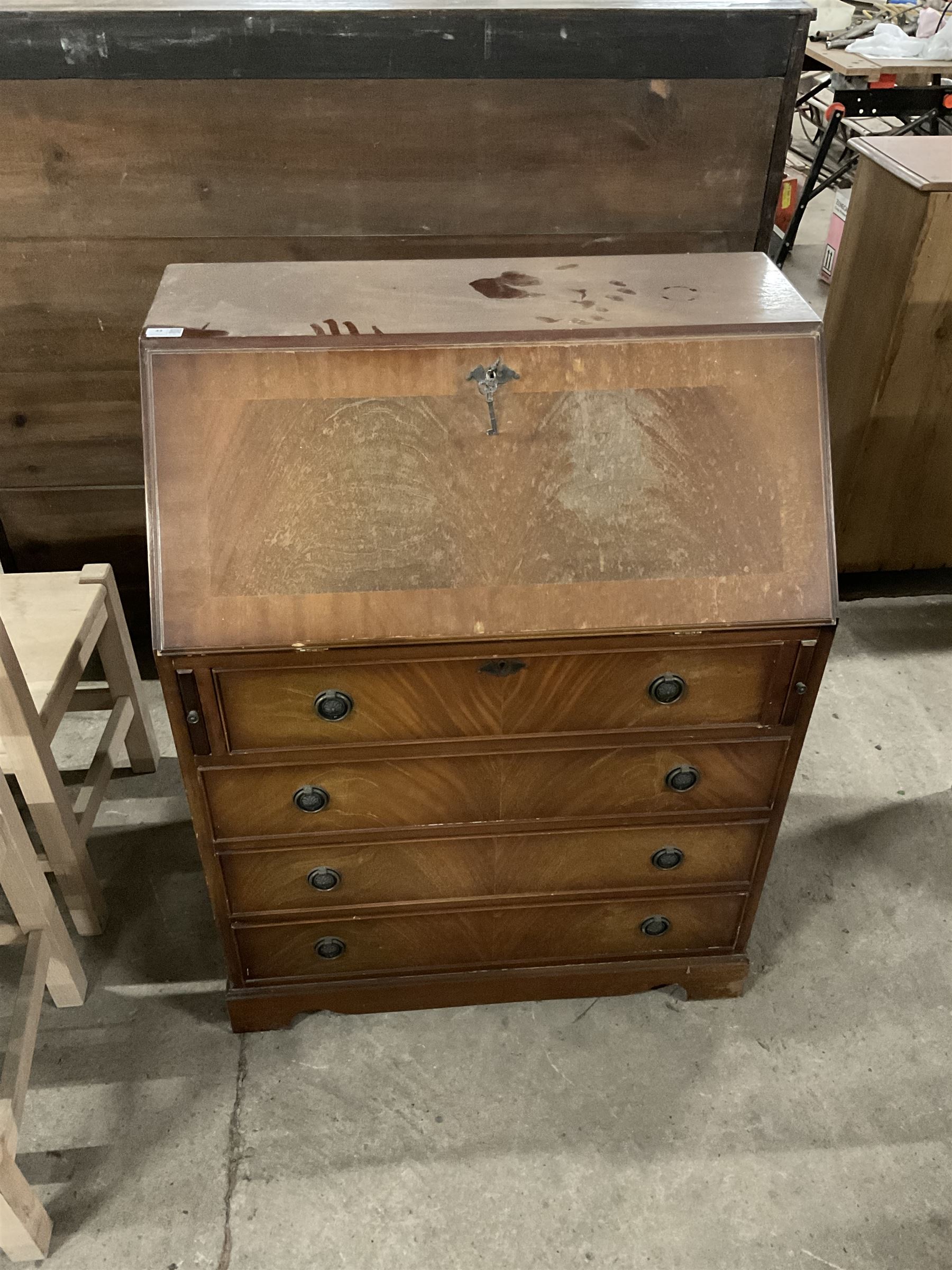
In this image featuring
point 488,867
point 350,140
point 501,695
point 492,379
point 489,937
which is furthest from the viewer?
point 350,140

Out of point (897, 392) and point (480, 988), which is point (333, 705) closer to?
point (480, 988)

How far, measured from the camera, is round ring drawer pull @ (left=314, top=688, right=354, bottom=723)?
1359 mm

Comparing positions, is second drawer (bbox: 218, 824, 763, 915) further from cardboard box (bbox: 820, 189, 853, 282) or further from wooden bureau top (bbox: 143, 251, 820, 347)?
cardboard box (bbox: 820, 189, 853, 282)

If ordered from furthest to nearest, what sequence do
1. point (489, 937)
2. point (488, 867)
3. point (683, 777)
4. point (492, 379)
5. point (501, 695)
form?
1. point (489, 937)
2. point (488, 867)
3. point (683, 777)
4. point (501, 695)
5. point (492, 379)

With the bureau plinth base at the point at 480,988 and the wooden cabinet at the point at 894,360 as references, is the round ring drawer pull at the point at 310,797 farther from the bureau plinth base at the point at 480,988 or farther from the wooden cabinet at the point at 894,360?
the wooden cabinet at the point at 894,360

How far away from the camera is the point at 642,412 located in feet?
4.30

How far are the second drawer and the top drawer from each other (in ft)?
0.80

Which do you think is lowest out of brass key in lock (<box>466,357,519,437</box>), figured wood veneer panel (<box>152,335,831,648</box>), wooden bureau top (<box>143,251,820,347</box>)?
figured wood veneer panel (<box>152,335,831,648</box>)

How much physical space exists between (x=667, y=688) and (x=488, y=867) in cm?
47

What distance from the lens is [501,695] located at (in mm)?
1399

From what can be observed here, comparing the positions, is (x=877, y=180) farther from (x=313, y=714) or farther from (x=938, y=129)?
(x=938, y=129)

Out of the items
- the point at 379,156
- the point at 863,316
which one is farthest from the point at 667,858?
the point at 863,316

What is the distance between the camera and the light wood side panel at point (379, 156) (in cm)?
185

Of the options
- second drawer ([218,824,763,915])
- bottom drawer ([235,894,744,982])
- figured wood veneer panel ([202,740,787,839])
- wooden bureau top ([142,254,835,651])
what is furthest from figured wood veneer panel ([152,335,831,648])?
bottom drawer ([235,894,744,982])
